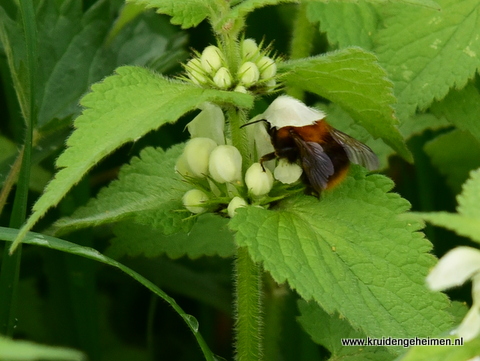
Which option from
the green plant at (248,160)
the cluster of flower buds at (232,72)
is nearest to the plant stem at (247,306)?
the green plant at (248,160)

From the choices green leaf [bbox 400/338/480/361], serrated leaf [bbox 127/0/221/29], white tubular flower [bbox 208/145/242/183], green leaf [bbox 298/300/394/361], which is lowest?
green leaf [bbox 298/300/394/361]

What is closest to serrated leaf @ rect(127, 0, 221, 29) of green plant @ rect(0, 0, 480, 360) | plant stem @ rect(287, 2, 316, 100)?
green plant @ rect(0, 0, 480, 360)

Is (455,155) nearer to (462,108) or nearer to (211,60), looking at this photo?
(462,108)

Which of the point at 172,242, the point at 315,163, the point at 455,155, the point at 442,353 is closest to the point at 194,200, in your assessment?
the point at 315,163

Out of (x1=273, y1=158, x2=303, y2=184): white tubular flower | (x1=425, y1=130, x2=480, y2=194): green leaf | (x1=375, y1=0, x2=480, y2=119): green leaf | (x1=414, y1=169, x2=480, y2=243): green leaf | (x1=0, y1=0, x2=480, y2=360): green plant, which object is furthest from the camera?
(x1=425, y1=130, x2=480, y2=194): green leaf

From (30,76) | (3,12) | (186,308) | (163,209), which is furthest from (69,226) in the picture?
(186,308)

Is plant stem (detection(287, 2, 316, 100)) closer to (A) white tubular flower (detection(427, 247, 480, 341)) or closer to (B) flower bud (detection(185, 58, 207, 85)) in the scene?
(B) flower bud (detection(185, 58, 207, 85))

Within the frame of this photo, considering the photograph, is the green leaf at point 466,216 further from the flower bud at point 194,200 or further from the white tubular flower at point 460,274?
the flower bud at point 194,200
